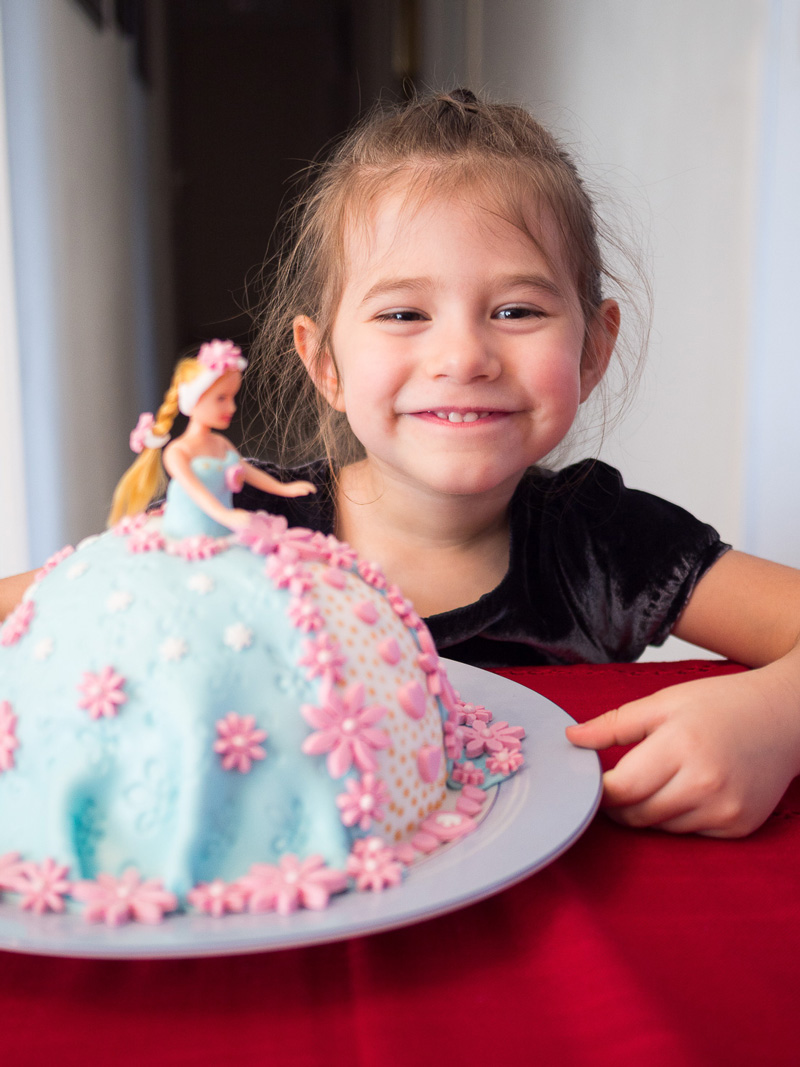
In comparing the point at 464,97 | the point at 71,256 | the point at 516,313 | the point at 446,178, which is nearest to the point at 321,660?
the point at 516,313

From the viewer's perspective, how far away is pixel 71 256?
2561mm

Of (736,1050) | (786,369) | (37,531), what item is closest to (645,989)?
(736,1050)

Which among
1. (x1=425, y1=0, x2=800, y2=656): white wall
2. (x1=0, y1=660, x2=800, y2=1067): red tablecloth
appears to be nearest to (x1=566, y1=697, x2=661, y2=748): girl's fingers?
(x1=0, y1=660, x2=800, y2=1067): red tablecloth

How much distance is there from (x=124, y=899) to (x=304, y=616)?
177 mm

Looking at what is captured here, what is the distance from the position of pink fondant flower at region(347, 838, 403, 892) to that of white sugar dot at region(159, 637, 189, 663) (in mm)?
142

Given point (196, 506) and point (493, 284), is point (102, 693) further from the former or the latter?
point (493, 284)

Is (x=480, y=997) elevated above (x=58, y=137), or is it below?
below

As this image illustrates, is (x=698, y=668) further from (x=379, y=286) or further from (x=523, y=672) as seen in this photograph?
(x=379, y=286)

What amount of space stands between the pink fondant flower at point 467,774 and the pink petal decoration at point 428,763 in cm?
3

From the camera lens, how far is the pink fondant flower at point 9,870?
0.46 m

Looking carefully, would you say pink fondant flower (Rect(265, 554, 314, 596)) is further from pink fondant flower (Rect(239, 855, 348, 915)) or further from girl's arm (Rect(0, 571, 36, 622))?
girl's arm (Rect(0, 571, 36, 622))

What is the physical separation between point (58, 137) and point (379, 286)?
72.8 inches

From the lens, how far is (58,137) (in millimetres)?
2447

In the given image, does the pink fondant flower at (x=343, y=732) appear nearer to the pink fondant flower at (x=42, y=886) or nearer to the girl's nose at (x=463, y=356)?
the pink fondant flower at (x=42, y=886)
